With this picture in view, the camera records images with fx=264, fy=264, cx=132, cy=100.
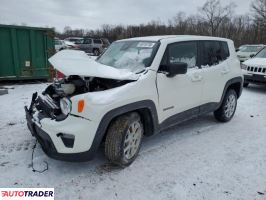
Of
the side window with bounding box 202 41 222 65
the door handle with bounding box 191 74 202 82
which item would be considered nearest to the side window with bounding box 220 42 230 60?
the side window with bounding box 202 41 222 65

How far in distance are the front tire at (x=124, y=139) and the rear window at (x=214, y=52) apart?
1888 millimetres

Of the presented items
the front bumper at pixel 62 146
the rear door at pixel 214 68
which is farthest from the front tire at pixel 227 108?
the front bumper at pixel 62 146

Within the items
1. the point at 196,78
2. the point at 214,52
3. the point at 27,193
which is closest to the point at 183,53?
the point at 196,78

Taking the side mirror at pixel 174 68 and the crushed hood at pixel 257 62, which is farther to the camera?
the crushed hood at pixel 257 62

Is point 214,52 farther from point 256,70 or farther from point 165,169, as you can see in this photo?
point 256,70

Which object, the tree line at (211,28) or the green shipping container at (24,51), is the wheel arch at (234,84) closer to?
the green shipping container at (24,51)

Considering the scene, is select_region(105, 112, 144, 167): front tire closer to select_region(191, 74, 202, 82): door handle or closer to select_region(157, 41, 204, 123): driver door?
select_region(157, 41, 204, 123): driver door

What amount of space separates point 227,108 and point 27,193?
4039mm

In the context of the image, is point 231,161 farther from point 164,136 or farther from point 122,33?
point 122,33

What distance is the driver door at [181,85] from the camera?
3.73 meters

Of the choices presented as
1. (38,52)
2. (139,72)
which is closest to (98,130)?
(139,72)

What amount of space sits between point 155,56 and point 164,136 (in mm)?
1511

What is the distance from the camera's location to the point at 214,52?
4.87 meters

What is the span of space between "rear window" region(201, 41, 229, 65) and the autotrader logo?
10.4 feet
